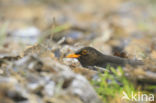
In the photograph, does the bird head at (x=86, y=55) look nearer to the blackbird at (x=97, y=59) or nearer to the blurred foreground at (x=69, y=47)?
the blackbird at (x=97, y=59)

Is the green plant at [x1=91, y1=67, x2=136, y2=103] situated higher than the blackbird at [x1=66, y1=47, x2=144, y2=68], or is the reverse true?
the blackbird at [x1=66, y1=47, x2=144, y2=68]

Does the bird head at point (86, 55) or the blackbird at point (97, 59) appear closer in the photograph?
the blackbird at point (97, 59)

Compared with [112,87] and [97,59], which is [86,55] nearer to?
[97,59]

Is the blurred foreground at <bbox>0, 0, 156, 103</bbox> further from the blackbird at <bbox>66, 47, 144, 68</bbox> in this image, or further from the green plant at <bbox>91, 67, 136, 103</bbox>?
the blackbird at <bbox>66, 47, 144, 68</bbox>

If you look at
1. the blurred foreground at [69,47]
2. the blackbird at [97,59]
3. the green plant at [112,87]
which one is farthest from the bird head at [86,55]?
the green plant at [112,87]

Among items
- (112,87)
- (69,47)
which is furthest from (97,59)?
(69,47)

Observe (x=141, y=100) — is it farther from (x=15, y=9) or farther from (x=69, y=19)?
(x=15, y=9)

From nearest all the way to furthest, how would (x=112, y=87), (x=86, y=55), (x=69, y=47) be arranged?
(x=112, y=87) → (x=86, y=55) → (x=69, y=47)

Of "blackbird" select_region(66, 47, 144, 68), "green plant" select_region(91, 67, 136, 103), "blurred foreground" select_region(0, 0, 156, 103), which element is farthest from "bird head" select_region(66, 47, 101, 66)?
"green plant" select_region(91, 67, 136, 103)
